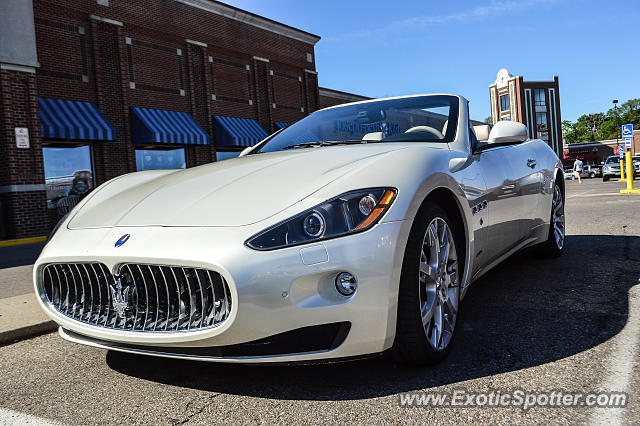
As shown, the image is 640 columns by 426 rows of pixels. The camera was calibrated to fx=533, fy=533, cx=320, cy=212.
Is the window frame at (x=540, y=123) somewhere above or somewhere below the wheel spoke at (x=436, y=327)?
above

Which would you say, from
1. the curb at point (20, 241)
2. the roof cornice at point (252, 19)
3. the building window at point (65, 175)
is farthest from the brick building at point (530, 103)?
the curb at point (20, 241)

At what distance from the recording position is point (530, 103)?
65.9 meters

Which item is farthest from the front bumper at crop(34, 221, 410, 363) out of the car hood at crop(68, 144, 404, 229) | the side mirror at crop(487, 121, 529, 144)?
the side mirror at crop(487, 121, 529, 144)

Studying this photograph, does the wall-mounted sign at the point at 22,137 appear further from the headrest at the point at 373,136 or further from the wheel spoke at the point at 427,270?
the wheel spoke at the point at 427,270

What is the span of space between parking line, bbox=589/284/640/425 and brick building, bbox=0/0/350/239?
45.4 ft

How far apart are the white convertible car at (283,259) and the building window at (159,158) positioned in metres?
14.9

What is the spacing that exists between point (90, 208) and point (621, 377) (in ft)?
9.31

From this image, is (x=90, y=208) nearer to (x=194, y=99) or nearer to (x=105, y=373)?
(x=105, y=373)

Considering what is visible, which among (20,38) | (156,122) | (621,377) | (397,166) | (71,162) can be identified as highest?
(20,38)

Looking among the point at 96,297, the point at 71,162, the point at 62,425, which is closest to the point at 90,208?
the point at 96,297

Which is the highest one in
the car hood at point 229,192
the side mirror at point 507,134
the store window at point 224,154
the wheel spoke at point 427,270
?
the store window at point 224,154

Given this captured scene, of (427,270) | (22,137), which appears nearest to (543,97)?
(22,137)

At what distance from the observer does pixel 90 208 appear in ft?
10.2

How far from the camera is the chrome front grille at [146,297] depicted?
2.11 metres
